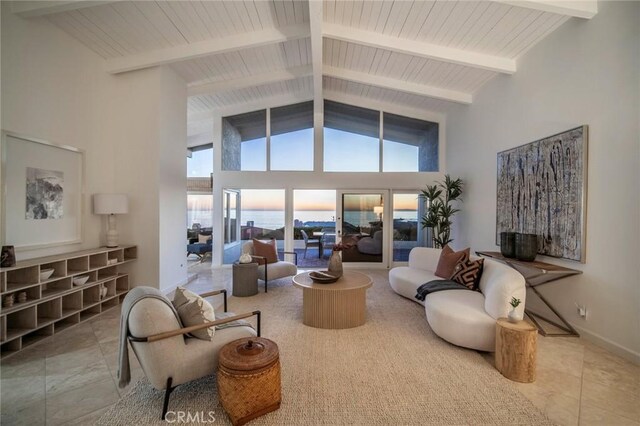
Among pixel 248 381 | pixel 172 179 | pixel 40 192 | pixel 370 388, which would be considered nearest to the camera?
pixel 248 381

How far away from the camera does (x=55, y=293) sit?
121 inches

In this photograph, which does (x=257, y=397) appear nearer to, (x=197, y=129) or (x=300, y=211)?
(x=300, y=211)

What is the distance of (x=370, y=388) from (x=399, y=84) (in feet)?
17.2

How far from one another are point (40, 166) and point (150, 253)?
5.68 feet

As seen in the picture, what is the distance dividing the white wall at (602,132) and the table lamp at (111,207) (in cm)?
590

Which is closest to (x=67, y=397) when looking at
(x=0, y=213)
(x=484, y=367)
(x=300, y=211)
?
(x=0, y=213)

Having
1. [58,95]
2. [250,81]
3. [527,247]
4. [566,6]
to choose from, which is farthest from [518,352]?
[250,81]

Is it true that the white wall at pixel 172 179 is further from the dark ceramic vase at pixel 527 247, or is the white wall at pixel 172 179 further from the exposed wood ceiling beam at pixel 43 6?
the dark ceramic vase at pixel 527 247

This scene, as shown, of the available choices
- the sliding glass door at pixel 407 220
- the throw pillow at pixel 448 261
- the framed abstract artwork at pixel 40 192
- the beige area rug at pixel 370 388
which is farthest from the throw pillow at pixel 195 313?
the sliding glass door at pixel 407 220

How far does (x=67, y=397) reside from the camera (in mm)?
2080

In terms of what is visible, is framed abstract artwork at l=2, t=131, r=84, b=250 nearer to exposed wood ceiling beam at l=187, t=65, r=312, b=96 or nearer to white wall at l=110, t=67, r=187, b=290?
white wall at l=110, t=67, r=187, b=290

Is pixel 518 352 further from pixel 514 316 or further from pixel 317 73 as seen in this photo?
pixel 317 73

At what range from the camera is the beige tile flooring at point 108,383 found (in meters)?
1.93

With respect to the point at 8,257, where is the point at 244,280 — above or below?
below
